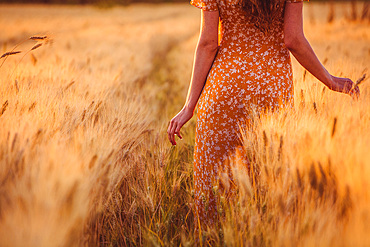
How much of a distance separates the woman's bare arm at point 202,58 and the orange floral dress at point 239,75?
0.03 metres

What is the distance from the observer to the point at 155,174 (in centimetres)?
176

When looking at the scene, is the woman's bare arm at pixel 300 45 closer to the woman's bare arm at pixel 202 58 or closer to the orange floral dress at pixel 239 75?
the orange floral dress at pixel 239 75

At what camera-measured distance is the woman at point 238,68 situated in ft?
4.44

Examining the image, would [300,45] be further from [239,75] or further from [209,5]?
[209,5]

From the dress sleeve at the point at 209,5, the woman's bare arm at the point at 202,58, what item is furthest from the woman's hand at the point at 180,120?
the dress sleeve at the point at 209,5

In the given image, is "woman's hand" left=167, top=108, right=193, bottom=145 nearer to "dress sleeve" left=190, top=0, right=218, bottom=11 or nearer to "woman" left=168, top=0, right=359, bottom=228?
"woman" left=168, top=0, right=359, bottom=228

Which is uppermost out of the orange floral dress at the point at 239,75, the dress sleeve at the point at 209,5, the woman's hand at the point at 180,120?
the dress sleeve at the point at 209,5

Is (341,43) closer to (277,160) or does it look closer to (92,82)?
(92,82)

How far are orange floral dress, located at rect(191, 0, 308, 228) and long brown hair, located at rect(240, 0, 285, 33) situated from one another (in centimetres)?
3

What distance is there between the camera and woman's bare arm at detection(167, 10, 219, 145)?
4.64ft

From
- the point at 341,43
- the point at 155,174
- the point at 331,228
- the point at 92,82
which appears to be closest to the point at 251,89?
the point at 155,174

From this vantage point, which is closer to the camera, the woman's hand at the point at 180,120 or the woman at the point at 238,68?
the woman at the point at 238,68

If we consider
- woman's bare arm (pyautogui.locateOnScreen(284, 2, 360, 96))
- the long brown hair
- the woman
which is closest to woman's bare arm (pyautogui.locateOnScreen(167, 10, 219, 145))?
the woman

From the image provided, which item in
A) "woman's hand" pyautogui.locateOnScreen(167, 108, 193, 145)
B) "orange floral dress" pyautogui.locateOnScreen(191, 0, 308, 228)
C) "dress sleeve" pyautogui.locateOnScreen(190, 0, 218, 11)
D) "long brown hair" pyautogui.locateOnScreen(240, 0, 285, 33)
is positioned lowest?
"woman's hand" pyautogui.locateOnScreen(167, 108, 193, 145)
